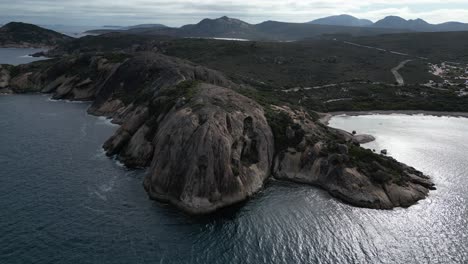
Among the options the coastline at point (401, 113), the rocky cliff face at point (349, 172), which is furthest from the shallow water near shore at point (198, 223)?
the coastline at point (401, 113)

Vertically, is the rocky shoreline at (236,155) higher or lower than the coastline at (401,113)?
higher

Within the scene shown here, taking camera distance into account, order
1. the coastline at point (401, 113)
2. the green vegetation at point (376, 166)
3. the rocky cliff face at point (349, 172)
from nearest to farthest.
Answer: the rocky cliff face at point (349, 172), the green vegetation at point (376, 166), the coastline at point (401, 113)

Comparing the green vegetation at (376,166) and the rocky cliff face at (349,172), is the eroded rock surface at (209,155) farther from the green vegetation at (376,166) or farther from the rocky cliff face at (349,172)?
the green vegetation at (376,166)

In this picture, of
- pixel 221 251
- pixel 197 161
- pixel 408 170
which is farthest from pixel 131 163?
pixel 408 170

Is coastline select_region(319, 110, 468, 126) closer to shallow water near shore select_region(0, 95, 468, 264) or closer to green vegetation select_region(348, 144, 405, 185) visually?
shallow water near shore select_region(0, 95, 468, 264)

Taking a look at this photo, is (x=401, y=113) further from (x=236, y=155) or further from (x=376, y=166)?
(x=236, y=155)

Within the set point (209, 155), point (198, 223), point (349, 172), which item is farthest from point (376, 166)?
point (198, 223)
